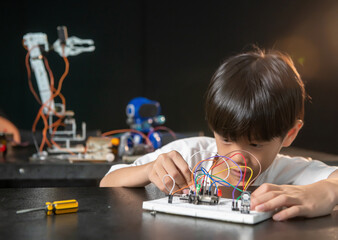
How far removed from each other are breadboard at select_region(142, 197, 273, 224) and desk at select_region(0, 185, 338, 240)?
0.03 ft

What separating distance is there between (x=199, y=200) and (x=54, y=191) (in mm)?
287

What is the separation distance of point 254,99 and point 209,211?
0.35 meters

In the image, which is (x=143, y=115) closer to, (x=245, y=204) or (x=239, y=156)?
(x=239, y=156)

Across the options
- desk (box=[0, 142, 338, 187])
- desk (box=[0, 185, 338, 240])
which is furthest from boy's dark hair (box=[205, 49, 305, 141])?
desk (box=[0, 142, 338, 187])

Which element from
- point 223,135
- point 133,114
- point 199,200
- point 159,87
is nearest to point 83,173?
point 133,114

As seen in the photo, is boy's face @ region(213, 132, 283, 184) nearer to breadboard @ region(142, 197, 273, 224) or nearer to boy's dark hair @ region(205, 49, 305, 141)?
boy's dark hair @ region(205, 49, 305, 141)

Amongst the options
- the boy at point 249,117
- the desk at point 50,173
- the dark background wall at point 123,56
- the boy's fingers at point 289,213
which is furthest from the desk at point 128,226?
the dark background wall at point 123,56

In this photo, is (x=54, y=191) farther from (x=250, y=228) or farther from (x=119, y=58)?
(x=119, y=58)

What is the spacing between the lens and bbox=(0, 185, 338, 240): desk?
21.4 inches

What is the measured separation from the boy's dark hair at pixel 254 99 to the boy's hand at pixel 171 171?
0.15m

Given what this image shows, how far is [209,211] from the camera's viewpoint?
64 centimetres

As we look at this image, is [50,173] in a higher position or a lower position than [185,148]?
lower

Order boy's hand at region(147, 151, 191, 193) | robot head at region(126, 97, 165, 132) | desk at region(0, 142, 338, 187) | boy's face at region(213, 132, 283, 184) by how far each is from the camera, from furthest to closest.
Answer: robot head at region(126, 97, 165, 132) → desk at region(0, 142, 338, 187) → boy's face at region(213, 132, 283, 184) → boy's hand at region(147, 151, 191, 193)

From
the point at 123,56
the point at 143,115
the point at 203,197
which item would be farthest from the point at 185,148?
the point at 123,56
